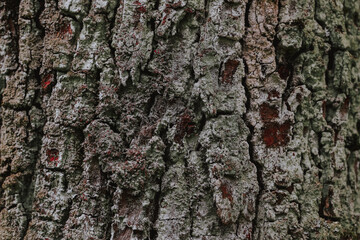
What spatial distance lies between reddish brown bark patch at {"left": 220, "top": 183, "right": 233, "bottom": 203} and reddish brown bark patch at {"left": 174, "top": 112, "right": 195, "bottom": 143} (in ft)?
0.63

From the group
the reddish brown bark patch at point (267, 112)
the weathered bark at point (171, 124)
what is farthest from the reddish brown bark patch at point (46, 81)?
the reddish brown bark patch at point (267, 112)

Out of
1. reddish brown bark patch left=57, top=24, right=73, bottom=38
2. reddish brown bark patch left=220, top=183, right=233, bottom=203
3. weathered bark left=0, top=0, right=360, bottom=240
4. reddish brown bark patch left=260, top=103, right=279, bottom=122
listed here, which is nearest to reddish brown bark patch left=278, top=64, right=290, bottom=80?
weathered bark left=0, top=0, right=360, bottom=240

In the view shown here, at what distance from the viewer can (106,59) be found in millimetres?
1041

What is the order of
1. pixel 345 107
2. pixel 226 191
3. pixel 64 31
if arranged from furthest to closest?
pixel 345 107
pixel 64 31
pixel 226 191

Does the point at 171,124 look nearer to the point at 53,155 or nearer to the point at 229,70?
the point at 229,70

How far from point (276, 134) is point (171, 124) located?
0.34 m

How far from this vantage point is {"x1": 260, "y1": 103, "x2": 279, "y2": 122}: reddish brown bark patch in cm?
103

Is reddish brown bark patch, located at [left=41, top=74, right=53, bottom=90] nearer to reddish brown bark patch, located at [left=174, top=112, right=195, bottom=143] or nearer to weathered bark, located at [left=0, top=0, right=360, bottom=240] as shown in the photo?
weathered bark, located at [left=0, top=0, right=360, bottom=240]

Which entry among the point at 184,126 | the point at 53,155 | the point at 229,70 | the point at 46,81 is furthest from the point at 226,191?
the point at 46,81

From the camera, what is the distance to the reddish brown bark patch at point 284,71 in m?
1.08

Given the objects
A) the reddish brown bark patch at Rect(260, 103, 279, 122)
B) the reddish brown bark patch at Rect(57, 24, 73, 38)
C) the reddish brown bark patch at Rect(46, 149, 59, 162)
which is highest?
the reddish brown bark patch at Rect(57, 24, 73, 38)

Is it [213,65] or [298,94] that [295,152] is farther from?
[213,65]

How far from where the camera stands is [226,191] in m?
0.97

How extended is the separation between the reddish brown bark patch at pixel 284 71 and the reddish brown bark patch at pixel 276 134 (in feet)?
0.52
